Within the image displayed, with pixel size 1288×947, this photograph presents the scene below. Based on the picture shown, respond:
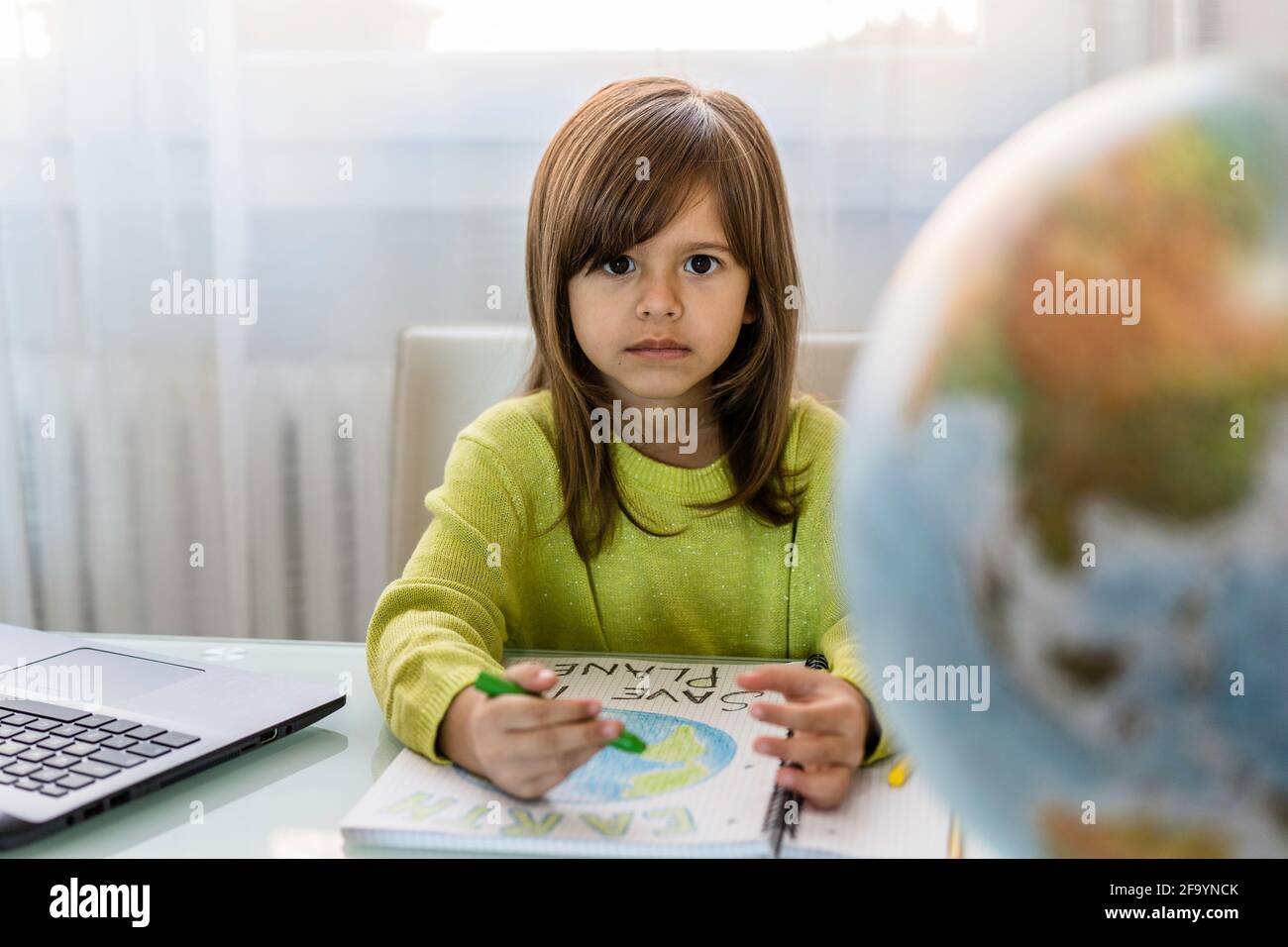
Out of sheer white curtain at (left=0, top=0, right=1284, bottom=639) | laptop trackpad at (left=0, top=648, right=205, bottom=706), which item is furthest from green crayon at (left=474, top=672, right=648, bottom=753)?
sheer white curtain at (left=0, top=0, right=1284, bottom=639)

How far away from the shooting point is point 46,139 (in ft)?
5.88

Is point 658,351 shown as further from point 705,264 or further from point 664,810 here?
point 664,810

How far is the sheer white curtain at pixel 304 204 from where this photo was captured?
1652 mm

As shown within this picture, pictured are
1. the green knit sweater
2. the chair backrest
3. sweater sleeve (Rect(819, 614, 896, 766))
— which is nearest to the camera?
sweater sleeve (Rect(819, 614, 896, 766))

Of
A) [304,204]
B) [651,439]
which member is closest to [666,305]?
[651,439]

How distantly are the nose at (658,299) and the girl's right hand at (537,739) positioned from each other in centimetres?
39

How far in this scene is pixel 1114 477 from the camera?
0.37 metres

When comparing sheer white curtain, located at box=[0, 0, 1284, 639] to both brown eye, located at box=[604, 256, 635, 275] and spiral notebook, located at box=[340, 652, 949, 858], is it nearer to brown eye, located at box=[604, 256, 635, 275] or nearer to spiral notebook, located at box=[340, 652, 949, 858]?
brown eye, located at box=[604, 256, 635, 275]

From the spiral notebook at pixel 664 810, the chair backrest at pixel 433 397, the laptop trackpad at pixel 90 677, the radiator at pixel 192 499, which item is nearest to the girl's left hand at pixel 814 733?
the spiral notebook at pixel 664 810

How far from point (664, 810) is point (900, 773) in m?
0.14

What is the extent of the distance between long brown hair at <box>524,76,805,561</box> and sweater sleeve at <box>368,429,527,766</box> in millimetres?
74

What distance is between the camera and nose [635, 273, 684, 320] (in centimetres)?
96
